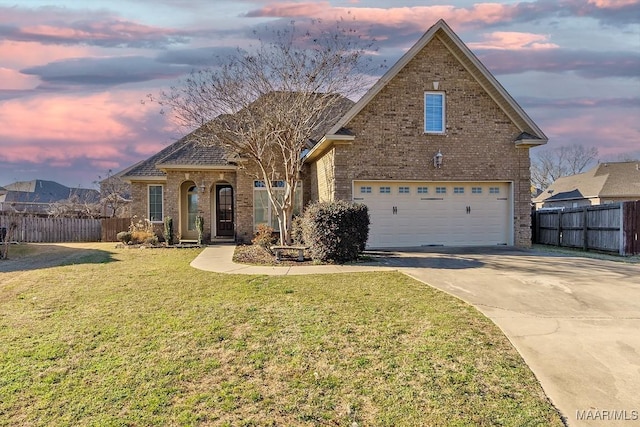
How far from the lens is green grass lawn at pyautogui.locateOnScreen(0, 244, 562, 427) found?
3.81m

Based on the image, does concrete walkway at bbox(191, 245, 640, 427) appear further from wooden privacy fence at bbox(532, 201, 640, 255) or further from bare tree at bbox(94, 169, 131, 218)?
bare tree at bbox(94, 169, 131, 218)

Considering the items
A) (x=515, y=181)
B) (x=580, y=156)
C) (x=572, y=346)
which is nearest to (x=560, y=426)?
(x=572, y=346)

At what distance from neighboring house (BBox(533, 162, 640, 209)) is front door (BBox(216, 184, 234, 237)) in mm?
25690

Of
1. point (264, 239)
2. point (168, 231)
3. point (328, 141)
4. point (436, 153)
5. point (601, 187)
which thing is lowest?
point (264, 239)

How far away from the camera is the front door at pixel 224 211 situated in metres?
20.7

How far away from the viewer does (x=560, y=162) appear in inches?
2344

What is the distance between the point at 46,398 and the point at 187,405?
145 centimetres

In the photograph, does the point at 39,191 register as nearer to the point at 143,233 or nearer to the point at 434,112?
the point at 143,233

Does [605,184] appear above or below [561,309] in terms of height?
above

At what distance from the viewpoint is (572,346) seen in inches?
205

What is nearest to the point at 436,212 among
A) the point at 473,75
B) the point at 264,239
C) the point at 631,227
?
the point at 473,75

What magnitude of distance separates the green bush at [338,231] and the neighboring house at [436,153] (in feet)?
9.34

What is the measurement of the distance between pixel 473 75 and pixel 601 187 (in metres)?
23.8

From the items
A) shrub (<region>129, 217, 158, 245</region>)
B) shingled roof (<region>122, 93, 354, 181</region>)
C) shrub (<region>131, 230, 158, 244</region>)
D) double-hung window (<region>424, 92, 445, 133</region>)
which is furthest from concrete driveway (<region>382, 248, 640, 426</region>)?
shrub (<region>131, 230, 158, 244</region>)
